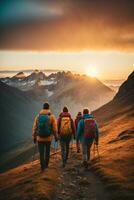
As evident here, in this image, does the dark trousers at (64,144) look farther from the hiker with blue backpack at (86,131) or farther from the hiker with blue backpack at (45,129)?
the hiker with blue backpack at (45,129)

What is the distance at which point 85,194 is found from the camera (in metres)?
20.0

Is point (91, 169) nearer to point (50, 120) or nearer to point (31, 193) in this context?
point (50, 120)

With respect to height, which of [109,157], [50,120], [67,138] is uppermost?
[50,120]

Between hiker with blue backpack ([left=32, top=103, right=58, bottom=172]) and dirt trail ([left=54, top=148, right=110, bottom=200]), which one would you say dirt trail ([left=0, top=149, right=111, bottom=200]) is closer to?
dirt trail ([left=54, top=148, right=110, bottom=200])

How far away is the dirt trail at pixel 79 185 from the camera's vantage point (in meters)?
19.5

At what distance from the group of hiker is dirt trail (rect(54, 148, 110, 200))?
3.66ft

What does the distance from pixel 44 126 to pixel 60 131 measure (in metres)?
2.41

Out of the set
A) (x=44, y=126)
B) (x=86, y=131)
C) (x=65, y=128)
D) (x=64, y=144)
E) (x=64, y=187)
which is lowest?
(x=64, y=187)

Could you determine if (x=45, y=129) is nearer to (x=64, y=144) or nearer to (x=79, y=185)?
(x=64, y=144)

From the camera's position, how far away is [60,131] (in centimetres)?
2550

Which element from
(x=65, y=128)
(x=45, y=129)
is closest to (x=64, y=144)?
(x=65, y=128)

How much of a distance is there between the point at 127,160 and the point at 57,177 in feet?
22.9

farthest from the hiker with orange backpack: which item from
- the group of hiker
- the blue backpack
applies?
the blue backpack

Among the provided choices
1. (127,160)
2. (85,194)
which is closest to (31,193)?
(85,194)
